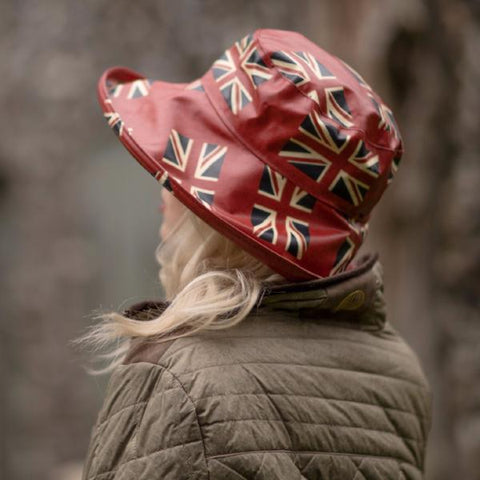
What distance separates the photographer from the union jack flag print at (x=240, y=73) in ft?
6.22

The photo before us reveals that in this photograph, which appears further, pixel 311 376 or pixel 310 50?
pixel 310 50

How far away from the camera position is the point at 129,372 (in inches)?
70.5

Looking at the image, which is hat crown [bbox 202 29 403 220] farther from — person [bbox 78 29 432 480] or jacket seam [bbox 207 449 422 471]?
jacket seam [bbox 207 449 422 471]

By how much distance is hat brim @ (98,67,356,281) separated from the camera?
1828 mm

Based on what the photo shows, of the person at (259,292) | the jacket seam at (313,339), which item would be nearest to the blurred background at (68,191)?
the jacket seam at (313,339)

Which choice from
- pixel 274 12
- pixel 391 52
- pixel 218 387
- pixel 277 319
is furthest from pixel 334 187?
pixel 274 12

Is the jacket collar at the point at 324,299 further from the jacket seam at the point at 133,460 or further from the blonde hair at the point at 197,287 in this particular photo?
the jacket seam at the point at 133,460

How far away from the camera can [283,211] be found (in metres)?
1.87

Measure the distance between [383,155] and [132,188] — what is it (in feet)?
20.2

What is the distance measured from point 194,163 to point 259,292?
0.29m

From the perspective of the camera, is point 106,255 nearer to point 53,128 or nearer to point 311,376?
point 53,128

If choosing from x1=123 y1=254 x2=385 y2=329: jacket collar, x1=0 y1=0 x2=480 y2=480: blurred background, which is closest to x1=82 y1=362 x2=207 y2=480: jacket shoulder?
x1=123 y1=254 x2=385 y2=329: jacket collar

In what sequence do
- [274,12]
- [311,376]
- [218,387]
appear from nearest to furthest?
1. [218,387]
2. [311,376]
3. [274,12]

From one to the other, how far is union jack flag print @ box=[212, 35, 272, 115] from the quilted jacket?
39 centimetres
